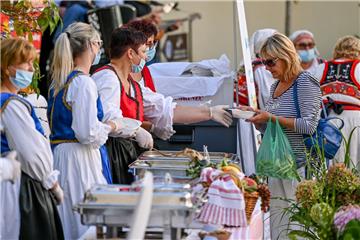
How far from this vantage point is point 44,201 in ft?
11.6

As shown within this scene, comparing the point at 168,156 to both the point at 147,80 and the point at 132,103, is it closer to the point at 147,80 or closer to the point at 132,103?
the point at 132,103

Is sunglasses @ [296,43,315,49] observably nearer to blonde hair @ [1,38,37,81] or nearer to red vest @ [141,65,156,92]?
red vest @ [141,65,156,92]

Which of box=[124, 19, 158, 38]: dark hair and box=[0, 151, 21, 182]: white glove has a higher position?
box=[124, 19, 158, 38]: dark hair

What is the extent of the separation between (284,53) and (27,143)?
1.93 metres

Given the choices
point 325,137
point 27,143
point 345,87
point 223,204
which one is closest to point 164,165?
point 223,204

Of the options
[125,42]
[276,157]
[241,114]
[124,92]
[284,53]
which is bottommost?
[276,157]

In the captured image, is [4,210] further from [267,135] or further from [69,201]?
[267,135]

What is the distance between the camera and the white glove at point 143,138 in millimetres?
4371

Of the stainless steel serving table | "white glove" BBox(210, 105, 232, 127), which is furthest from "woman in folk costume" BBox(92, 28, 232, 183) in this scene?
the stainless steel serving table

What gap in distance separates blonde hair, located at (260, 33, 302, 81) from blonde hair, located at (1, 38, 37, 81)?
5.83ft

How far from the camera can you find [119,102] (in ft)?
14.2

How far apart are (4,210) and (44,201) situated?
177 mm

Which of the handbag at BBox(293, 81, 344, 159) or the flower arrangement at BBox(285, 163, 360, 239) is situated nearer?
the flower arrangement at BBox(285, 163, 360, 239)

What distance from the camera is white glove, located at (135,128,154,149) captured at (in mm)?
4371
